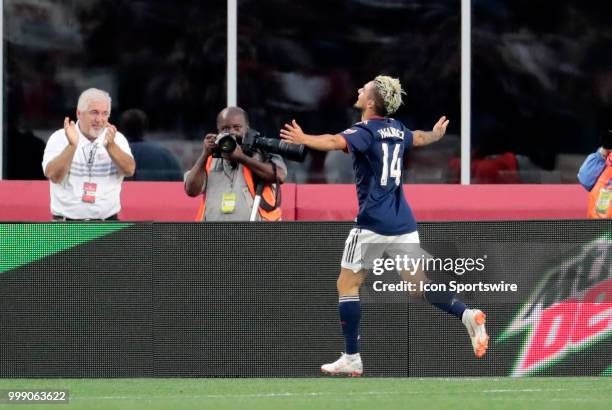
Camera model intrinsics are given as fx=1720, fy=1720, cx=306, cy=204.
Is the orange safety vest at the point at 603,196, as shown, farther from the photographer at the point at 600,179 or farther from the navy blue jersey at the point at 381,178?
the navy blue jersey at the point at 381,178

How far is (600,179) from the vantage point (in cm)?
1215

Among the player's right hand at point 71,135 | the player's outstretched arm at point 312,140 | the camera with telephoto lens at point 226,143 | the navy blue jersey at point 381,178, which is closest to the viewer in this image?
the player's outstretched arm at point 312,140

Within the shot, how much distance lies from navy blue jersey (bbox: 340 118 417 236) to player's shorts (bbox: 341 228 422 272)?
41 mm

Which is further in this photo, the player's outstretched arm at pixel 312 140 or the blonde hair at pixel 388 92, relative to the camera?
the blonde hair at pixel 388 92

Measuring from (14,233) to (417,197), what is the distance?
4.08 meters

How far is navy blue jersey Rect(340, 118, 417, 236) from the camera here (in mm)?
10227

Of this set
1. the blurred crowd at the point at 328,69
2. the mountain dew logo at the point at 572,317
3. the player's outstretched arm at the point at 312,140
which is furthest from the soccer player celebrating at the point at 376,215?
the blurred crowd at the point at 328,69

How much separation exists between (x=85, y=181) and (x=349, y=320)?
7.39 feet

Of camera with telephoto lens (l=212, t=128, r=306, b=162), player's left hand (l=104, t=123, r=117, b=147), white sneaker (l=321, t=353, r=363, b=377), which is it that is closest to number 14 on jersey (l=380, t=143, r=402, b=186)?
camera with telephoto lens (l=212, t=128, r=306, b=162)

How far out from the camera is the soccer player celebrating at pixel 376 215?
1025 centimetres

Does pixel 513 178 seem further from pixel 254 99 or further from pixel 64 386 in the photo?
pixel 64 386

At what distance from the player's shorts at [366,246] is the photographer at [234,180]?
1.01 meters

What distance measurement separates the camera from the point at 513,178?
15.3m

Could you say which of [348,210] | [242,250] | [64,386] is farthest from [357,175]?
[348,210]
